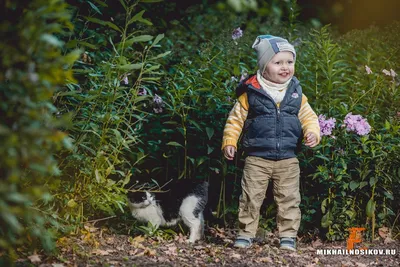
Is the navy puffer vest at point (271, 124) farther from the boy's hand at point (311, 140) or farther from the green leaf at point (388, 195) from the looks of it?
the green leaf at point (388, 195)

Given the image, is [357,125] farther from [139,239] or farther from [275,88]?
[139,239]

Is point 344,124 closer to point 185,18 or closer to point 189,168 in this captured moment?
point 189,168

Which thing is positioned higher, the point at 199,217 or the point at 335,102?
the point at 335,102

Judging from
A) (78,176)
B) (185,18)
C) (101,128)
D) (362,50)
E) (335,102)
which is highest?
(185,18)

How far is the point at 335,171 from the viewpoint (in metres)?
4.89

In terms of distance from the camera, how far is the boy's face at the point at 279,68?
459 centimetres

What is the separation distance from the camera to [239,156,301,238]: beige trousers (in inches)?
182

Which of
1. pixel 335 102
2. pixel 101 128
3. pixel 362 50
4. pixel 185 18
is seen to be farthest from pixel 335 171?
pixel 185 18

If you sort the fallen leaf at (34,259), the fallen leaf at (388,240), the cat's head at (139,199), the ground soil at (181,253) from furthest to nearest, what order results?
the fallen leaf at (388,240)
the cat's head at (139,199)
the ground soil at (181,253)
the fallen leaf at (34,259)

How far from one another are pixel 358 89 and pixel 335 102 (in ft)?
1.85

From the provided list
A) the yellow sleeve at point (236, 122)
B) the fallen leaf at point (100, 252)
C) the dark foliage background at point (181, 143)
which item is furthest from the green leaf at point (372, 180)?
the fallen leaf at point (100, 252)

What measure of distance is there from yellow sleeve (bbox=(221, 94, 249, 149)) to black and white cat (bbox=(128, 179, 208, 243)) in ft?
1.86

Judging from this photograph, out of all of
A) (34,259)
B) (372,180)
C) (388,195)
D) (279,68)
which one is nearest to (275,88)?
(279,68)

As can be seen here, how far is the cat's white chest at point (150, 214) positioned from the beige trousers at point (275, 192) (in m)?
0.71
